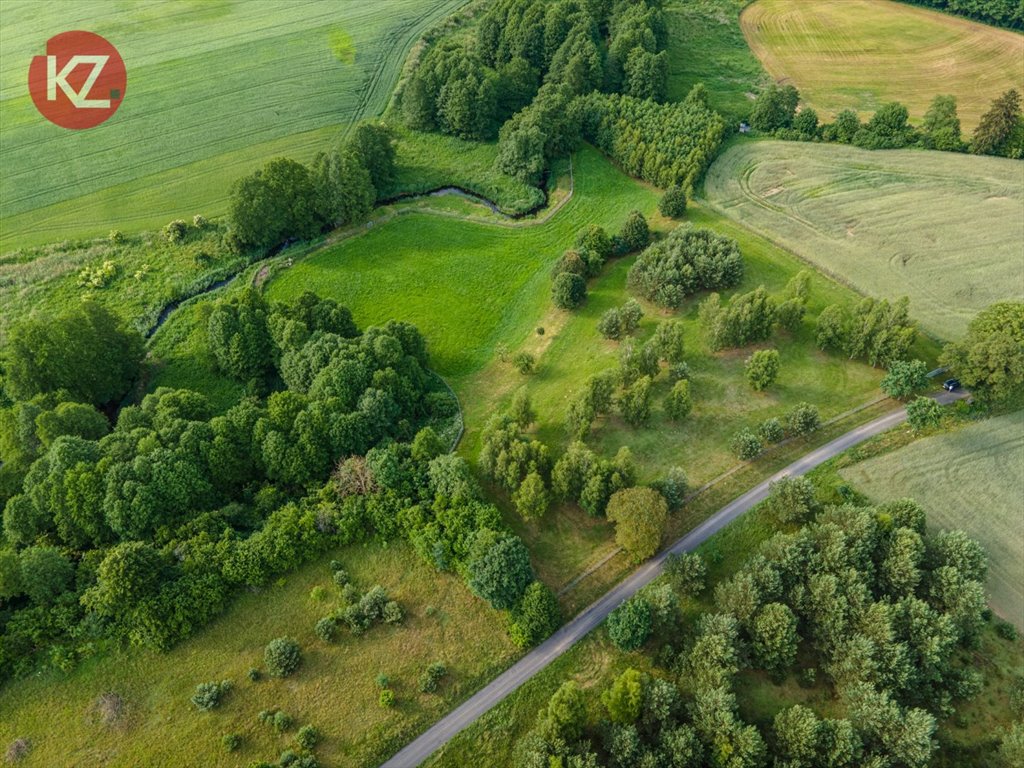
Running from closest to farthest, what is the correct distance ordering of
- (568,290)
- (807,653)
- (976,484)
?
1. (807,653)
2. (976,484)
3. (568,290)

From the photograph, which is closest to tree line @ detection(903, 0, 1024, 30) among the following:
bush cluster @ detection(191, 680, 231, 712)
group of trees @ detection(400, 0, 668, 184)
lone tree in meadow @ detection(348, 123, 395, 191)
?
group of trees @ detection(400, 0, 668, 184)

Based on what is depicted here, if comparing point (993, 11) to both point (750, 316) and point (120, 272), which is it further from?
point (120, 272)

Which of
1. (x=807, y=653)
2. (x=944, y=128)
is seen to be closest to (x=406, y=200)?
(x=807, y=653)

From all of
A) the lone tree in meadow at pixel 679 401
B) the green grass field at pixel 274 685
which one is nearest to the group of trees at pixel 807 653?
the green grass field at pixel 274 685

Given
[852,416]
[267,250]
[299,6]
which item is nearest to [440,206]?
[267,250]

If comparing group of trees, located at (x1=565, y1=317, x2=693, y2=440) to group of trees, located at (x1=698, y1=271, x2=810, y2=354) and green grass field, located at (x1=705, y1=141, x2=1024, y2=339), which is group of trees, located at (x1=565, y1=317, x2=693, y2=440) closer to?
group of trees, located at (x1=698, y1=271, x2=810, y2=354)
